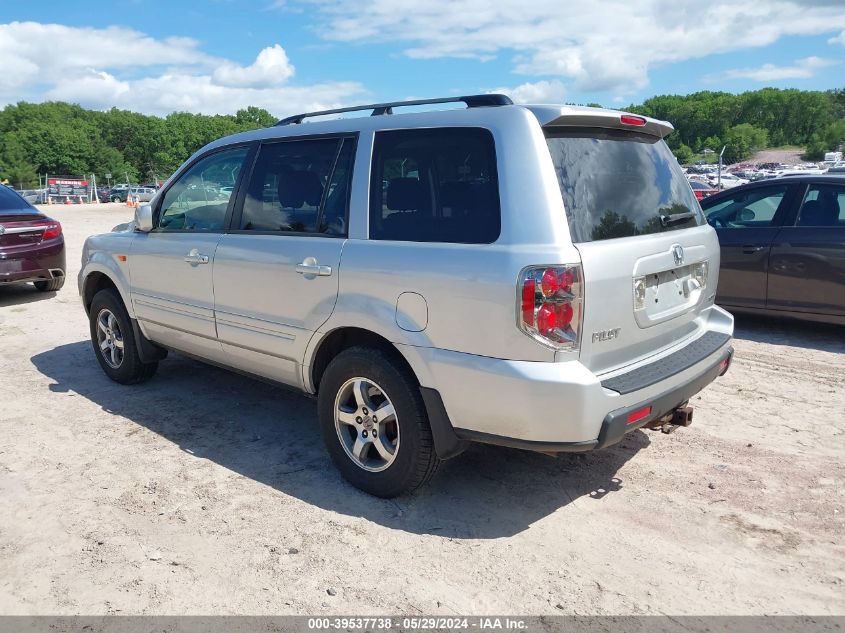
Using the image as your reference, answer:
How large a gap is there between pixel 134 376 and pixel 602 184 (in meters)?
4.12

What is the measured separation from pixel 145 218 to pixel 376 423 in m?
2.69

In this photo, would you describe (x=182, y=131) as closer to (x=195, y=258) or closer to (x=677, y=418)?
(x=195, y=258)

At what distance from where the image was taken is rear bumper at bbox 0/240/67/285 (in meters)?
8.95

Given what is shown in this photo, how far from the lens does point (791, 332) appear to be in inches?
282

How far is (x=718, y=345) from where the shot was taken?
3863 millimetres

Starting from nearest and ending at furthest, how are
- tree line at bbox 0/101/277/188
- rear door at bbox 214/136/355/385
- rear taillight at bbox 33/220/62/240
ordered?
rear door at bbox 214/136/355/385
rear taillight at bbox 33/220/62/240
tree line at bbox 0/101/277/188

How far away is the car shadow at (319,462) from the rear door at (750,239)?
334 centimetres

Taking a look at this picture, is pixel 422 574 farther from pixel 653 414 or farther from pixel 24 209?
pixel 24 209

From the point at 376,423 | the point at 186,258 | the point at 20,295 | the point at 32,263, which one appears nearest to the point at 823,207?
the point at 376,423

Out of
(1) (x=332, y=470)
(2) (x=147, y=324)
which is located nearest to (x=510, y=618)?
(1) (x=332, y=470)

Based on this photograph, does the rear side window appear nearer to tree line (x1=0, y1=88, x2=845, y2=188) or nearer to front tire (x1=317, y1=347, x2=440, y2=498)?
front tire (x1=317, y1=347, x2=440, y2=498)

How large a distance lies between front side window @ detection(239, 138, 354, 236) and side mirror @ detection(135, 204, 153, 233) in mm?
1166

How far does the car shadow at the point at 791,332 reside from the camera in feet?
21.9

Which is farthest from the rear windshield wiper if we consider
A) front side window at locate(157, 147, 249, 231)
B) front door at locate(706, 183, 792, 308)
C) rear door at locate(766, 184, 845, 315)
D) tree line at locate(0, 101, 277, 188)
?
tree line at locate(0, 101, 277, 188)
